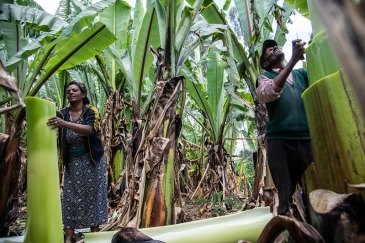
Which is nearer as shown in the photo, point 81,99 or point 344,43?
point 344,43

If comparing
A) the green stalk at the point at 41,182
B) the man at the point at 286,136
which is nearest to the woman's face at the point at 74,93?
the green stalk at the point at 41,182

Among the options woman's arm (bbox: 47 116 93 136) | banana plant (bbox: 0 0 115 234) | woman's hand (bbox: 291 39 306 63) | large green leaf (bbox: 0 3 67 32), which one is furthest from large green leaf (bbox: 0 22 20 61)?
woman's hand (bbox: 291 39 306 63)

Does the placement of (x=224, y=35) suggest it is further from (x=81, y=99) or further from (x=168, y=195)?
(x=168, y=195)

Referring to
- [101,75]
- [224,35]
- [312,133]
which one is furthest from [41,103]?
[101,75]

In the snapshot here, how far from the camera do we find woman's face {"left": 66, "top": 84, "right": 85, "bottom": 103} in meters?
2.30

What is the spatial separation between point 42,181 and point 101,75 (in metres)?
2.99

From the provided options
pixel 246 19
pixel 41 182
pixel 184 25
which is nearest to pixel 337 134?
pixel 41 182

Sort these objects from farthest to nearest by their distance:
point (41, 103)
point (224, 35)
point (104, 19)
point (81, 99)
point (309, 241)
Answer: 1. point (104, 19)
2. point (224, 35)
3. point (81, 99)
4. point (41, 103)
5. point (309, 241)

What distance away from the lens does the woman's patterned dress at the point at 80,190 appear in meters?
2.24

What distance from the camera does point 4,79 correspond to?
0.70 metres

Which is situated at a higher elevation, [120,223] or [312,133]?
[312,133]

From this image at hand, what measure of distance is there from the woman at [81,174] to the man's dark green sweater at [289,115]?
1.29 m

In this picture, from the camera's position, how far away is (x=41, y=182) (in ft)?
5.35

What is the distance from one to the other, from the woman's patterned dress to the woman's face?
174 mm
